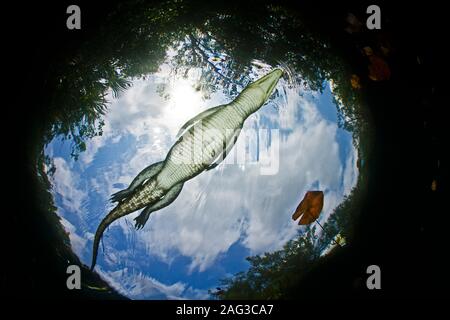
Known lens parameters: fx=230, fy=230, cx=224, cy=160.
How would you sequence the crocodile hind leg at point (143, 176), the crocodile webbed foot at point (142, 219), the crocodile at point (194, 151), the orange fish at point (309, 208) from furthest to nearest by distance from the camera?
the orange fish at point (309, 208)
the crocodile webbed foot at point (142, 219)
the crocodile hind leg at point (143, 176)
the crocodile at point (194, 151)

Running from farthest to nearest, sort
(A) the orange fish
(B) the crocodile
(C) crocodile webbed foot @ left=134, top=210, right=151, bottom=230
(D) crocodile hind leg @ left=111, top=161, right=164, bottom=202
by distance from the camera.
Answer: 1. (A) the orange fish
2. (C) crocodile webbed foot @ left=134, top=210, right=151, bottom=230
3. (D) crocodile hind leg @ left=111, top=161, right=164, bottom=202
4. (B) the crocodile

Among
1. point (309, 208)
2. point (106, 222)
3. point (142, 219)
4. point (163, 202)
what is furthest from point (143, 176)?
point (309, 208)

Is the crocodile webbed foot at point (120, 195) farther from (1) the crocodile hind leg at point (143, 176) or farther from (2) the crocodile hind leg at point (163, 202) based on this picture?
(2) the crocodile hind leg at point (163, 202)

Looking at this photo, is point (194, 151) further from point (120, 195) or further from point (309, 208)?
point (309, 208)

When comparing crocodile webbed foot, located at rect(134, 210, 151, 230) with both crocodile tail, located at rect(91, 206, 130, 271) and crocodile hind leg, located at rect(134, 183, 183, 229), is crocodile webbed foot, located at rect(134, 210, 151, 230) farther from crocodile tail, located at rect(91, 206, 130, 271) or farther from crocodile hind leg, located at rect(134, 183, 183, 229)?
crocodile tail, located at rect(91, 206, 130, 271)

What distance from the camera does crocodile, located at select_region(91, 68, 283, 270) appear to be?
183 cm

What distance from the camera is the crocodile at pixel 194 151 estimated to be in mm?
1831

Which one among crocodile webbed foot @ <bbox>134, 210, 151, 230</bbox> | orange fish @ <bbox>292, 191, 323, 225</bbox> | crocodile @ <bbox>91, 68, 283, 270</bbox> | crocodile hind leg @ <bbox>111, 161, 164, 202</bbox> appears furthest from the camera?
orange fish @ <bbox>292, 191, 323, 225</bbox>

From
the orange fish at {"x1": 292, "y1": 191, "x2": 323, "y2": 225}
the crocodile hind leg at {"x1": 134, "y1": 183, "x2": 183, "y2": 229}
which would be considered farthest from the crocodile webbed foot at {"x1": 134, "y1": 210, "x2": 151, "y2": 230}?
the orange fish at {"x1": 292, "y1": 191, "x2": 323, "y2": 225}

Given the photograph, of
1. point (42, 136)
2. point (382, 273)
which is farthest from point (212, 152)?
point (382, 273)

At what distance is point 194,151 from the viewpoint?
5.97ft

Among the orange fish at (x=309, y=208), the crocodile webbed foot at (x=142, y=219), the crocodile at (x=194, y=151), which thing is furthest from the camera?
the orange fish at (x=309, y=208)

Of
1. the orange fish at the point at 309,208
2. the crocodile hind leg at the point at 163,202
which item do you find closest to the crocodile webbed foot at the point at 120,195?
the crocodile hind leg at the point at 163,202
